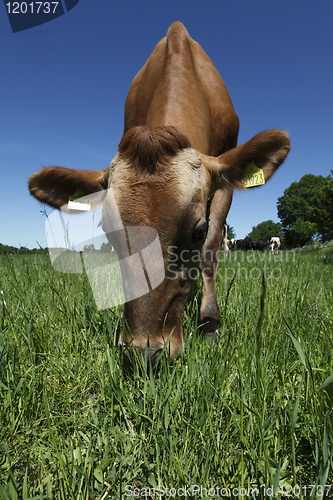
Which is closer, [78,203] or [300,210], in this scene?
[78,203]

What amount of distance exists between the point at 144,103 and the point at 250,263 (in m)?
4.02

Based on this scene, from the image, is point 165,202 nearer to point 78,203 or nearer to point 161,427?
point 78,203

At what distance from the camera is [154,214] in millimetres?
2182

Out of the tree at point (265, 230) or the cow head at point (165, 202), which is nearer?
the cow head at point (165, 202)

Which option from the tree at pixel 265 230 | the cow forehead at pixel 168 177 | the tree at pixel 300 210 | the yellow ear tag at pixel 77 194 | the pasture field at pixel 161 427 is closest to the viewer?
the pasture field at pixel 161 427

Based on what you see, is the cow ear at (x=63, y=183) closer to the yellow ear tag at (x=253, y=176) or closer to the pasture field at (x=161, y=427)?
the yellow ear tag at (x=253, y=176)

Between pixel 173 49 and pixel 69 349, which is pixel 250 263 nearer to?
pixel 173 49

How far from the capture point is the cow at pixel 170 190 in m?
2.09

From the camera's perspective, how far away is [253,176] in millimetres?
2947

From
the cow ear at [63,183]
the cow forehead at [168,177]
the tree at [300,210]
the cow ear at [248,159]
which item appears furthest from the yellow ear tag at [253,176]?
the tree at [300,210]

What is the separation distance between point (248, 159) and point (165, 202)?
1.07m

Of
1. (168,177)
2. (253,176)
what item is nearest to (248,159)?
(253,176)

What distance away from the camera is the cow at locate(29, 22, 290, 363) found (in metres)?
2.09

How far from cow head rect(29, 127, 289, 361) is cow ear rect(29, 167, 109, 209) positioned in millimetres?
12
